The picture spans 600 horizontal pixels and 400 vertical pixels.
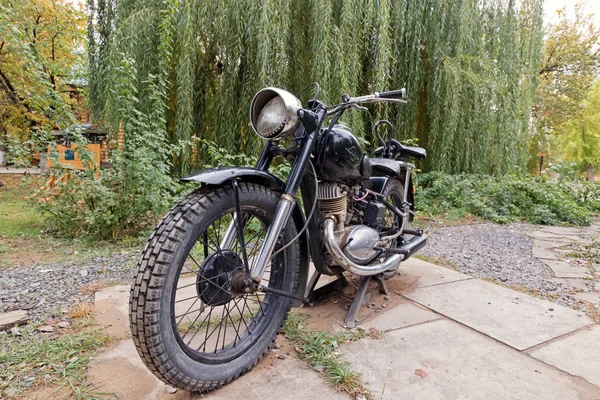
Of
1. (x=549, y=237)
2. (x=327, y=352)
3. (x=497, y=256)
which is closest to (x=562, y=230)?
(x=549, y=237)

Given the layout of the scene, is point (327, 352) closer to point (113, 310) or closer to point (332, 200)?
point (332, 200)

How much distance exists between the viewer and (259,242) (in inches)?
65.6

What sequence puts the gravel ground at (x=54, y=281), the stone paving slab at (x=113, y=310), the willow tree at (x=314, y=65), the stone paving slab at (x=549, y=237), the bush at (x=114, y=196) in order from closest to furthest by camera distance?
the stone paving slab at (x=113, y=310), the gravel ground at (x=54, y=281), the bush at (x=114, y=196), the stone paving slab at (x=549, y=237), the willow tree at (x=314, y=65)

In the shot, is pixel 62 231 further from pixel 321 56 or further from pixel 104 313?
→ pixel 321 56

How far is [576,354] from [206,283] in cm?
163

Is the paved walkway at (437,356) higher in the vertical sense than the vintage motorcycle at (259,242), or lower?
lower

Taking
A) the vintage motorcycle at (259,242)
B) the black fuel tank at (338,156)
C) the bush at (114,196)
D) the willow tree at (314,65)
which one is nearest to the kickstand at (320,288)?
the vintage motorcycle at (259,242)

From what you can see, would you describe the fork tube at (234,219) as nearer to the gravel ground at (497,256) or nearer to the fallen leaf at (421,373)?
the fallen leaf at (421,373)

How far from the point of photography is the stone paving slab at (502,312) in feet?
6.00

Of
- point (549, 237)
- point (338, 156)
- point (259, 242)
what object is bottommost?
point (549, 237)

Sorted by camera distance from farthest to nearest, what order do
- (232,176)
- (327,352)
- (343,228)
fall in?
(343,228) < (327,352) < (232,176)

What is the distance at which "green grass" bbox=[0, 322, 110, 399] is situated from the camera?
1327 millimetres

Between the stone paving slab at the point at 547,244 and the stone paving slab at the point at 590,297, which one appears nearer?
the stone paving slab at the point at 590,297

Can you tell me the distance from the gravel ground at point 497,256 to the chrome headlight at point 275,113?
2.11 metres
